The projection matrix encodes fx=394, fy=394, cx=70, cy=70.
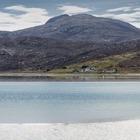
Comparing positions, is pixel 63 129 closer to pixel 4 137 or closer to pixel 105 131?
pixel 105 131

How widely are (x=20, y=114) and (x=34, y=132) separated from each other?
2171cm

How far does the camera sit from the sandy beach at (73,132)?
3731cm

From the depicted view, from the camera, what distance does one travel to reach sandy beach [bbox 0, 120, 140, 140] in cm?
3731

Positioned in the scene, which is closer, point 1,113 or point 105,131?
point 105,131

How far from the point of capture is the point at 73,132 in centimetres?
4031

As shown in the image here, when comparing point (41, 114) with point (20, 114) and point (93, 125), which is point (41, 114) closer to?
point (20, 114)

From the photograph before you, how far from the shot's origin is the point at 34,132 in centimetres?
4053

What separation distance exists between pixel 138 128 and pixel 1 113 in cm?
2800

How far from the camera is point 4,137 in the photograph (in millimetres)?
37562

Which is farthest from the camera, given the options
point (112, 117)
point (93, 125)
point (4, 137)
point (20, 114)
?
point (20, 114)

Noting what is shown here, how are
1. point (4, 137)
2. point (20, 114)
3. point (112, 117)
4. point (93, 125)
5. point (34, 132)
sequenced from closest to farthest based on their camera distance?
point (4, 137), point (34, 132), point (93, 125), point (112, 117), point (20, 114)

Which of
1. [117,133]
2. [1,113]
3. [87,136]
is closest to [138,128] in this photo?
[117,133]

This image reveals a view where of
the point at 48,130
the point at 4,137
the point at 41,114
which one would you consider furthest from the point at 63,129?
the point at 41,114

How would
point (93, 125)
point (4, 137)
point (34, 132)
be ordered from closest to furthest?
point (4, 137), point (34, 132), point (93, 125)
